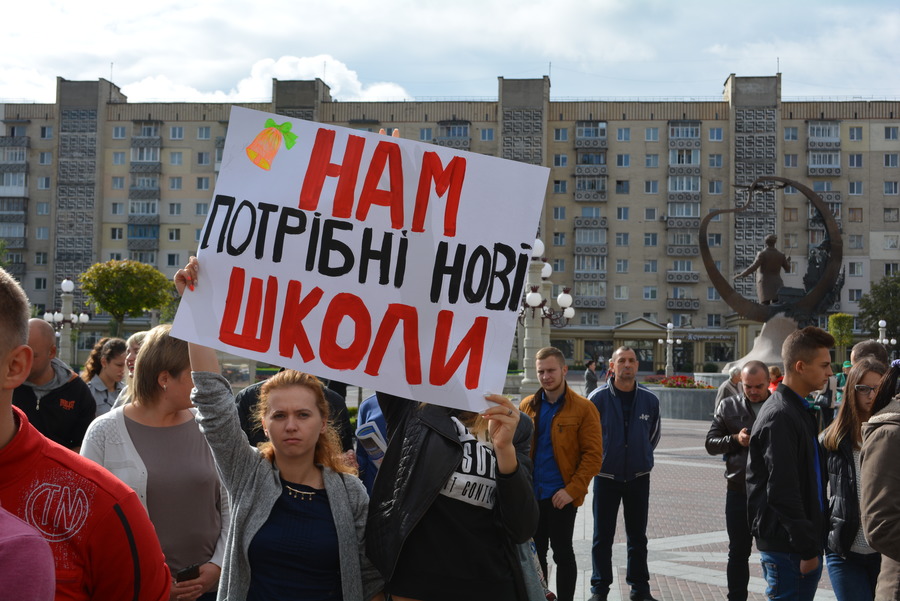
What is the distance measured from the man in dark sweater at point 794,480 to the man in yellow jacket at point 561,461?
1.64 m

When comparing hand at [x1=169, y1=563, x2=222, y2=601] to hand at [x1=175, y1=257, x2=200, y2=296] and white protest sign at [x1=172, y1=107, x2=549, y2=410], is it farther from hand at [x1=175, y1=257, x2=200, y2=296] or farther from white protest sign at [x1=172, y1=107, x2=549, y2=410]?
hand at [x1=175, y1=257, x2=200, y2=296]

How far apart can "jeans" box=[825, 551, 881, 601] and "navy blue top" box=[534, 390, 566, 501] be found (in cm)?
238

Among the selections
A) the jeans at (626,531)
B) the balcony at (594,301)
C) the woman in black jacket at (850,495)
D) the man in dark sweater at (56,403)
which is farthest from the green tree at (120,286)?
the woman in black jacket at (850,495)

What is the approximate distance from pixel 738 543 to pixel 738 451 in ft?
2.20

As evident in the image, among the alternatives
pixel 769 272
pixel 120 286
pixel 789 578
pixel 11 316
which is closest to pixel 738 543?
pixel 789 578

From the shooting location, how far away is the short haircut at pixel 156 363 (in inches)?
→ 147

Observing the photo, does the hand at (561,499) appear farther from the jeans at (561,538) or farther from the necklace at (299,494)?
the necklace at (299,494)

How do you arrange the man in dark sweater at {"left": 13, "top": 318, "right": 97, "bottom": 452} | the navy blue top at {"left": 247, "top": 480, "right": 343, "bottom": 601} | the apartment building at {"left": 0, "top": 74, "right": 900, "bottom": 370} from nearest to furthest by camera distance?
the navy blue top at {"left": 247, "top": 480, "right": 343, "bottom": 601}
the man in dark sweater at {"left": 13, "top": 318, "right": 97, "bottom": 452}
the apartment building at {"left": 0, "top": 74, "right": 900, "bottom": 370}

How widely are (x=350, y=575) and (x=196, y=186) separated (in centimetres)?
7574

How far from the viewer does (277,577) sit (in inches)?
121

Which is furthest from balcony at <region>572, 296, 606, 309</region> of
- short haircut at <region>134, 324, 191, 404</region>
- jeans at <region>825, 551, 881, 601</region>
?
short haircut at <region>134, 324, 191, 404</region>

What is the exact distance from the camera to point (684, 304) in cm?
7069

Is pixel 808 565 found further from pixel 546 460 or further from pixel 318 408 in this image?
pixel 318 408

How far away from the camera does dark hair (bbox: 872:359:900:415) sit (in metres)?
3.95
